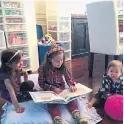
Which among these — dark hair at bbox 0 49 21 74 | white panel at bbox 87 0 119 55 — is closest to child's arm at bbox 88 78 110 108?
white panel at bbox 87 0 119 55

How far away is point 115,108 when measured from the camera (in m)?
1.05

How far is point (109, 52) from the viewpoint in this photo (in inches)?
64.2

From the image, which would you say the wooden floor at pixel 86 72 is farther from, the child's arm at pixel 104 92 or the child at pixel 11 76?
the child at pixel 11 76

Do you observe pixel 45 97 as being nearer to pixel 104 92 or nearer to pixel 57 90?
pixel 57 90

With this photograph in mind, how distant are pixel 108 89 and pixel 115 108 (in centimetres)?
22

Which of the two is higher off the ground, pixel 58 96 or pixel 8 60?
pixel 8 60

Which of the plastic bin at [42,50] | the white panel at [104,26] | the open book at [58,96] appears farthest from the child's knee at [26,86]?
the plastic bin at [42,50]

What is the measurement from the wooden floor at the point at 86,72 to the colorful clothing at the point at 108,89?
0.59 ft

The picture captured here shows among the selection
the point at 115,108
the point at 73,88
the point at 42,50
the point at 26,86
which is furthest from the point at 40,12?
the point at 115,108

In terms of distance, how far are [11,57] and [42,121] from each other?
42 cm

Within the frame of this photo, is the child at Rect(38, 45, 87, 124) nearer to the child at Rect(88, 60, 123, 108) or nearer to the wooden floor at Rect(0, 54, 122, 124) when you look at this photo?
the child at Rect(88, 60, 123, 108)

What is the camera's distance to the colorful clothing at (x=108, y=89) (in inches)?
47.9

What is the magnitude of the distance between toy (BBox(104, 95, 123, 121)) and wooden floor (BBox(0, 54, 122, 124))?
4 cm

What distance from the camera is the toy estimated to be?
3.42 feet
